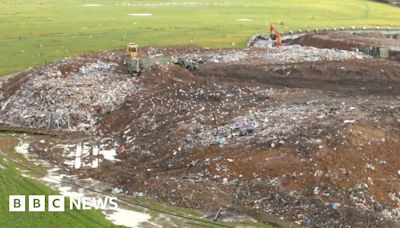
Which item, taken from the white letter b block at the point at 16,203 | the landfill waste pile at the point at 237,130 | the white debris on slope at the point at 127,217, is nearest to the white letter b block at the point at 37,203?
the white letter b block at the point at 16,203

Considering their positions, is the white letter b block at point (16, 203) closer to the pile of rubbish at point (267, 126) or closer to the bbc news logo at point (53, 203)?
the bbc news logo at point (53, 203)

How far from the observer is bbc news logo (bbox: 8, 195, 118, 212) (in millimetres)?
18672

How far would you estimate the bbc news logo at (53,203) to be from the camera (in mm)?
18672

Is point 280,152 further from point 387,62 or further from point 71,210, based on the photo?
point 387,62

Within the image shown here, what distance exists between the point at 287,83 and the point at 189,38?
21.1 meters

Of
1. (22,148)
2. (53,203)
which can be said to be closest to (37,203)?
(53,203)

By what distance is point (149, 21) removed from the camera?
198 feet

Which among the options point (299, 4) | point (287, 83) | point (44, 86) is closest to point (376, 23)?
point (299, 4)

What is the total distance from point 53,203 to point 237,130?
7.99 m

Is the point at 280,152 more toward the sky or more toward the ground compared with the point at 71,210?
more toward the sky

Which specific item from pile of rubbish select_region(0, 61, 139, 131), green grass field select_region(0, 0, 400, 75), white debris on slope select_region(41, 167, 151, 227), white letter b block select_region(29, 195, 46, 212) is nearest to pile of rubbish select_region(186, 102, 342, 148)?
white debris on slope select_region(41, 167, 151, 227)

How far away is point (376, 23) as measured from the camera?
6038 cm

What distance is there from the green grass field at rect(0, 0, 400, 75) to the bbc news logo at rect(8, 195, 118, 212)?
2151cm

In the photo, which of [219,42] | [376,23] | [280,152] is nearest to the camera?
[280,152]
